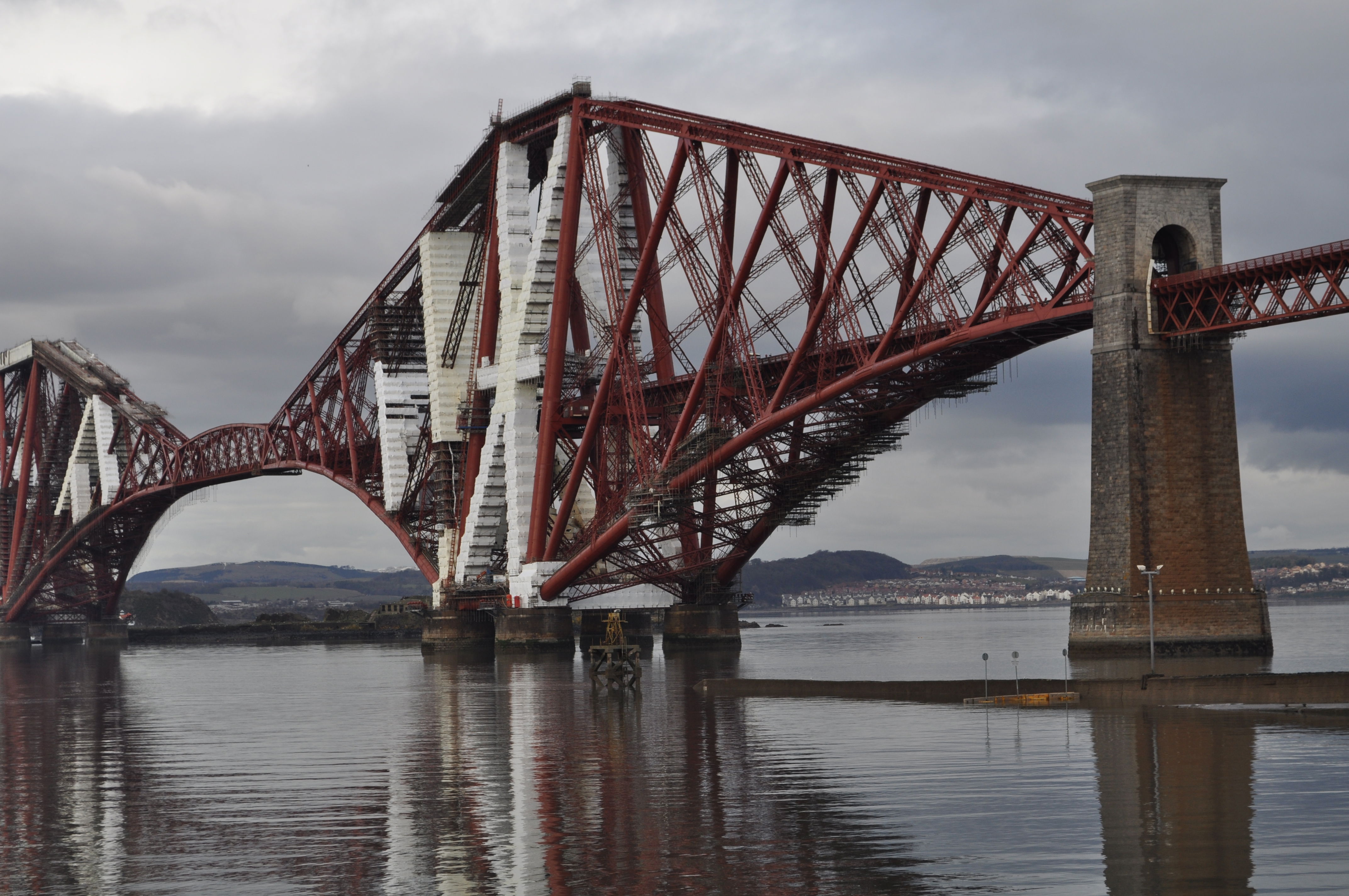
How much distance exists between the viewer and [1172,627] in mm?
56375

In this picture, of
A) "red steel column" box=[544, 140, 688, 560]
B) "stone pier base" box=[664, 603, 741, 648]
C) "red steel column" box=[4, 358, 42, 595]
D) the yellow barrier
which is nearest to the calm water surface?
the yellow barrier

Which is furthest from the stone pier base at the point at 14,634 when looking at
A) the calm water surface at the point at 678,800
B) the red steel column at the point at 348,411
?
the calm water surface at the point at 678,800

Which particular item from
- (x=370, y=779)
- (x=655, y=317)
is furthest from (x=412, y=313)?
(x=370, y=779)

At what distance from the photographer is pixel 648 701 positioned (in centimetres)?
5569

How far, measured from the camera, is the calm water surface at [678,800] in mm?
23078

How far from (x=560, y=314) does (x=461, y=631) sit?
23.3m

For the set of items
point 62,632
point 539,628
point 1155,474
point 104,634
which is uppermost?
point 1155,474

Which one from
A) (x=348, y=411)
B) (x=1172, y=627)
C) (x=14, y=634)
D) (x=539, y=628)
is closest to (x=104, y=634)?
(x=14, y=634)

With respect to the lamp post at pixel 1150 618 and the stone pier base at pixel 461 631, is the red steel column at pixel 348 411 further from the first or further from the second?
the lamp post at pixel 1150 618

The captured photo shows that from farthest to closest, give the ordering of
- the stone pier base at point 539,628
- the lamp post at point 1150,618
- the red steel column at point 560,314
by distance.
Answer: the stone pier base at point 539,628 < the red steel column at point 560,314 < the lamp post at point 1150,618

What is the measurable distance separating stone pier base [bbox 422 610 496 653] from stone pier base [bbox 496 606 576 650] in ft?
32.1

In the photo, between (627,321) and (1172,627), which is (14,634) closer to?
(627,321)

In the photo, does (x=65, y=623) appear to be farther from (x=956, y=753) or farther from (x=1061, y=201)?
(x=956, y=753)

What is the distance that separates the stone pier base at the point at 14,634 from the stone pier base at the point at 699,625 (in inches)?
3876
